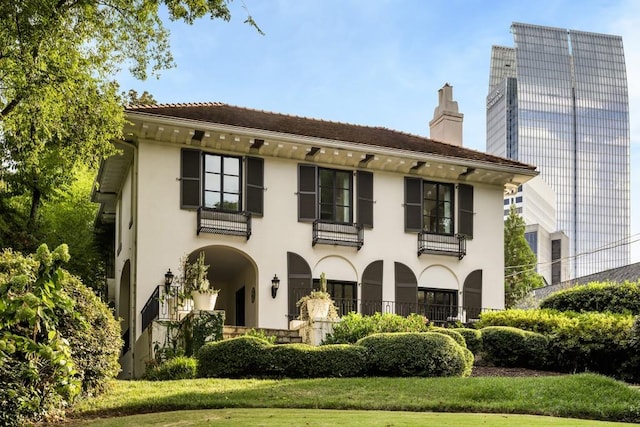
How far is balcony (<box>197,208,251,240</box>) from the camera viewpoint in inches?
923

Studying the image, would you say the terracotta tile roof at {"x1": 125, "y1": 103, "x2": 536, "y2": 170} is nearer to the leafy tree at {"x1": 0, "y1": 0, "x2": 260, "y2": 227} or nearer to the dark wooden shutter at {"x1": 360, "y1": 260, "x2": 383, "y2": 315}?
the dark wooden shutter at {"x1": 360, "y1": 260, "x2": 383, "y2": 315}

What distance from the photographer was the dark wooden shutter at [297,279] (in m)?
24.3

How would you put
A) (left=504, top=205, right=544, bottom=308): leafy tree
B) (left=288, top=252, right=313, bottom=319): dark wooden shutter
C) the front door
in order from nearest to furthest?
(left=288, top=252, right=313, bottom=319): dark wooden shutter → the front door → (left=504, top=205, right=544, bottom=308): leafy tree

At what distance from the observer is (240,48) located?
51.5 ft

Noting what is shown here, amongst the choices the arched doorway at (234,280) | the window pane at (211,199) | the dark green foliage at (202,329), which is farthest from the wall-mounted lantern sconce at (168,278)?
the dark green foliage at (202,329)

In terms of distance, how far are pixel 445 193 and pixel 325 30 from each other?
10.3m

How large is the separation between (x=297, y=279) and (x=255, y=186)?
9.47ft

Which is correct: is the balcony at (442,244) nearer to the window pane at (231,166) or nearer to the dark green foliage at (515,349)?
the window pane at (231,166)

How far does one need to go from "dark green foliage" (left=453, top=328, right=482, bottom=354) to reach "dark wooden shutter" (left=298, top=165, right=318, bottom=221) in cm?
653

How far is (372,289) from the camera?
1003 inches

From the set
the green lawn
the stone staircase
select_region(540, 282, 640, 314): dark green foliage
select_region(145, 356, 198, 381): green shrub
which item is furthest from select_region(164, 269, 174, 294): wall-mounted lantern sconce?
select_region(540, 282, 640, 314): dark green foliage

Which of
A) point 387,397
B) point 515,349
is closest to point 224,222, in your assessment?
point 515,349

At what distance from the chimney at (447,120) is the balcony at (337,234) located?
695 cm

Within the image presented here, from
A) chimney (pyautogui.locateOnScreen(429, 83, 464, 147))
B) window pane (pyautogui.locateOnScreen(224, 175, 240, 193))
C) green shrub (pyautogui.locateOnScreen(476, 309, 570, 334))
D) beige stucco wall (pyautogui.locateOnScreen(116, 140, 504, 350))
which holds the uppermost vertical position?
chimney (pyautogui.locateOnScreen(429, 83, 464, 147))
